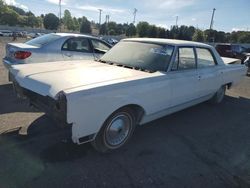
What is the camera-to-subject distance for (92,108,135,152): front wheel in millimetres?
3629

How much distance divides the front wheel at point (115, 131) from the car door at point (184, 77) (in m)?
1.00

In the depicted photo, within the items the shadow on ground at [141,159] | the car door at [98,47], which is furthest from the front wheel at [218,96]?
the car door at [98,47]

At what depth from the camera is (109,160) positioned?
3.59m

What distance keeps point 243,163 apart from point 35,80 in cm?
317

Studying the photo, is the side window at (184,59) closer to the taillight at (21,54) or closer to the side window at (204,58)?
the side window at (204,58)

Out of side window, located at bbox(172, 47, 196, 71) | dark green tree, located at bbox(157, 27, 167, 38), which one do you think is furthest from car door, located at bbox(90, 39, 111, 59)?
dark green tree, located at bbox(157, 27, 167, 38)

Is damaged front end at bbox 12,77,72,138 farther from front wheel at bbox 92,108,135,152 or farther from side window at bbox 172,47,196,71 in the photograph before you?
side window at bbox 172,47,196,71

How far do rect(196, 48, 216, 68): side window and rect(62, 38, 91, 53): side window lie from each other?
11.8ft

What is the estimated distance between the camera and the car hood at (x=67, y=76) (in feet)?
10.8

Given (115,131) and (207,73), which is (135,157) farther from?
(207,73)

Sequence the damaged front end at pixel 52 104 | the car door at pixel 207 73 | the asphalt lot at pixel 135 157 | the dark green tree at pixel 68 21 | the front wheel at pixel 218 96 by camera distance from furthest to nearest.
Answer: the dark green tree at pixel 68 21, the front wheel at pixel 218 96, the car door at pixel 207 73, the asphalt lot at pixel 135 157, the damaged front end at pixel 52 104

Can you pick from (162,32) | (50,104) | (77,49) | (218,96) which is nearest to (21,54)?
(77,49)

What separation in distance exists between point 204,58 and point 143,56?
173 cm

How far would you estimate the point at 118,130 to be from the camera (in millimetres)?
3885
